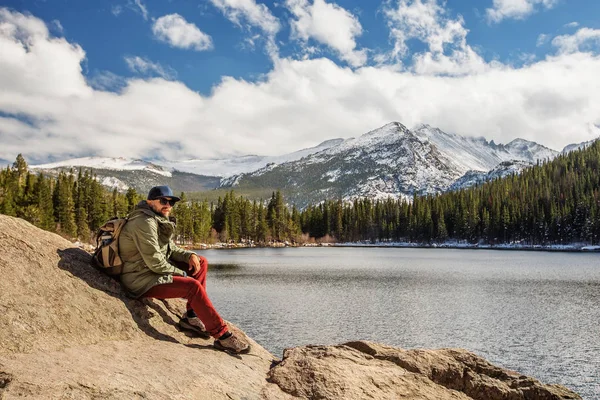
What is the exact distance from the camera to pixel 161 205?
8.14 metres

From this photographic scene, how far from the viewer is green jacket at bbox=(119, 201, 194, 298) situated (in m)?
7.66

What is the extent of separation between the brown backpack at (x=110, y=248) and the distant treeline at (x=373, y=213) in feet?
268

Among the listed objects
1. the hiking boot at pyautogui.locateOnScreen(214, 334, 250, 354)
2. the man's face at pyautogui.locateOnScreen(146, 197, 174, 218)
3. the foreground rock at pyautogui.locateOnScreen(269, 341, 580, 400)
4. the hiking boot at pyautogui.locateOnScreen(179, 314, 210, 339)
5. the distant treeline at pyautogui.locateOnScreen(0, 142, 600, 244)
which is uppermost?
the distant treeline at pyautogui.locateOnScreen(0, 142, 600, 244)

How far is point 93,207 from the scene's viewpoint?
4006 inches

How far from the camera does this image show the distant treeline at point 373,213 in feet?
314

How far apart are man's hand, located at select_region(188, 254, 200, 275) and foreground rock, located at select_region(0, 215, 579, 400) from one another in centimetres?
94

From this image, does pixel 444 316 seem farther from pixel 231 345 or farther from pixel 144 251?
pixel 144 251

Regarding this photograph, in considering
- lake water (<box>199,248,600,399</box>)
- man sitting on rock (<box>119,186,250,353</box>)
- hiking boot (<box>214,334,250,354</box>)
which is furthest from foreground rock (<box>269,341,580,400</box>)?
lake water (<box>199,248,600,399</box>)

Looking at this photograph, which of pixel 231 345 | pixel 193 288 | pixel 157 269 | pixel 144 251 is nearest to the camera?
pixel 144 251

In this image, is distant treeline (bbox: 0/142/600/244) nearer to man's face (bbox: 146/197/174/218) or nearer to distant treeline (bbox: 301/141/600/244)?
distant treeline (bbox: 301/141/600/244)

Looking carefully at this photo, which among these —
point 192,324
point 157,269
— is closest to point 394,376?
point 192,324

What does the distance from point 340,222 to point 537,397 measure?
610ft

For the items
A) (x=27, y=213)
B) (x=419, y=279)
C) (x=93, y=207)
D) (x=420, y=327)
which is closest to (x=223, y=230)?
(x=93, y=207)

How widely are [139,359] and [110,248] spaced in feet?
7.44
